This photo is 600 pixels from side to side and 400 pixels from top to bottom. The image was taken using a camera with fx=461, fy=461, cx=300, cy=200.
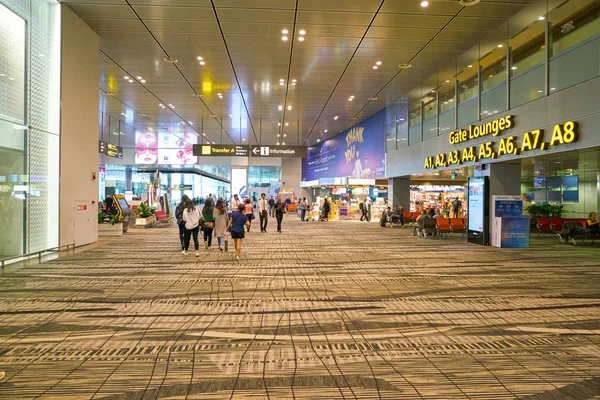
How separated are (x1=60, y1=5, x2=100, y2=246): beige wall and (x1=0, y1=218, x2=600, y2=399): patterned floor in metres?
2.34

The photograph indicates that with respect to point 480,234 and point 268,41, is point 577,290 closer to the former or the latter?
point 480,234

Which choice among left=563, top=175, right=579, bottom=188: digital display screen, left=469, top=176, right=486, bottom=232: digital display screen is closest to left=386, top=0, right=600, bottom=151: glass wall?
left=469, top=176, right=486, bottom=232: digital display screen

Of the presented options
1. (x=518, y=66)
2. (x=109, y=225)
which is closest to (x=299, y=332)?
(x=518, y=66)

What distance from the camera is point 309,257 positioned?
1124cm

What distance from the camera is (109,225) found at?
17234 millimetres

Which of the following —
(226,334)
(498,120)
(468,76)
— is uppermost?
(468,76)

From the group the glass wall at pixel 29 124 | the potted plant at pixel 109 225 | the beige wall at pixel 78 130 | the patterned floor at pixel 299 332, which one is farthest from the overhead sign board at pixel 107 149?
the patterned floor at pixel 299 332

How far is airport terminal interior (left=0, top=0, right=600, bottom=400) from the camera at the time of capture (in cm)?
400

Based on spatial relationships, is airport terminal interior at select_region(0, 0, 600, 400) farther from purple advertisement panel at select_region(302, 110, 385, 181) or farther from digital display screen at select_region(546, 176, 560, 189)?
digital display screen at select_region(546, 176, 560, 189)

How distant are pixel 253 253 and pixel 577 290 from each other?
7.33 meters

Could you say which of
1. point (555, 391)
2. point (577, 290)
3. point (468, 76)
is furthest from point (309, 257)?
point (468, 76)

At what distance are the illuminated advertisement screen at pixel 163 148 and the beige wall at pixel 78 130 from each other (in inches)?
753

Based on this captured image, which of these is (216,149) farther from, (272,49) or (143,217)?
(272,49)

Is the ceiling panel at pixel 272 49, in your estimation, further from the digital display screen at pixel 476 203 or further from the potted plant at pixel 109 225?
the potted plant at pixel 109 225
